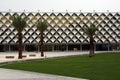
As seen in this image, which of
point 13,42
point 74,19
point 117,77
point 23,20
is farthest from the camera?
point 74,19

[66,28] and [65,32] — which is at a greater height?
[66,28]

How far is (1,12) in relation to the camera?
113812mm

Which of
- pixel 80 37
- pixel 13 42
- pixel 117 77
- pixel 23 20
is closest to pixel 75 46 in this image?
pixel 80 37

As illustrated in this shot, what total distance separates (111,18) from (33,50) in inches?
1299

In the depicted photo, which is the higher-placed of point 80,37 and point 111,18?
point 111,18

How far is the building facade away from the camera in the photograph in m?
113

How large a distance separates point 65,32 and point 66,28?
165 cm

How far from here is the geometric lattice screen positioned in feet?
371

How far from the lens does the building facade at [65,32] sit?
371 feet

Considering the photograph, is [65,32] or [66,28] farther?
[66,28]

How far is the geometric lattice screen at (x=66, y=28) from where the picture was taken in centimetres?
11300

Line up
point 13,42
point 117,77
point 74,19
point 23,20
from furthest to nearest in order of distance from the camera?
point 74,19, point 13,42, point 23,20, point 117,77

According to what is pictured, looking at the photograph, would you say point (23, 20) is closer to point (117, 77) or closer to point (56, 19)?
point (117, 77)

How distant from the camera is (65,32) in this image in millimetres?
116562
